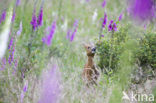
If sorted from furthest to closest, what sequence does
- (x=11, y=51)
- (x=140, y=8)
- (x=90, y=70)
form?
(x=90, y=70), (x=11, y=51), (x=140, y=8)

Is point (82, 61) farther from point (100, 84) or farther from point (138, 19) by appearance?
point (138, 19)

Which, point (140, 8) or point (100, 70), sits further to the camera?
point (100, 70)

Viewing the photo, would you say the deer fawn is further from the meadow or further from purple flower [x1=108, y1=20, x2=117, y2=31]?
purple flower [x1=108, y1=20, x2=117, y2=31]

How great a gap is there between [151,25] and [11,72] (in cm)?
147

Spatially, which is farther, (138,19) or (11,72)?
(11,72)

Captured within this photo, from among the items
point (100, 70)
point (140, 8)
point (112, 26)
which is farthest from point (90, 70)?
point (140, 8)

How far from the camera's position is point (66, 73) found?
2.44 meters

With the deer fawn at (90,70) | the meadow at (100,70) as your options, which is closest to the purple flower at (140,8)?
the meadow at (100,70)

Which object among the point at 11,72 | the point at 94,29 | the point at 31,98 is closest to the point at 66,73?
the point at 11,72

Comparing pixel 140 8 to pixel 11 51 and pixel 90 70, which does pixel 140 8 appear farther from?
pixel 11 51

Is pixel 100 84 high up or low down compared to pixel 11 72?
down

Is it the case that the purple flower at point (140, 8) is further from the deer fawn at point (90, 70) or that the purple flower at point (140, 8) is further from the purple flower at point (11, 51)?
the purple flower at point (11, 51)

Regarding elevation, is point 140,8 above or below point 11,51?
above

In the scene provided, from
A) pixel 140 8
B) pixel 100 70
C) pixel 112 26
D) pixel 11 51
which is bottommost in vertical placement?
pixel 100 70
